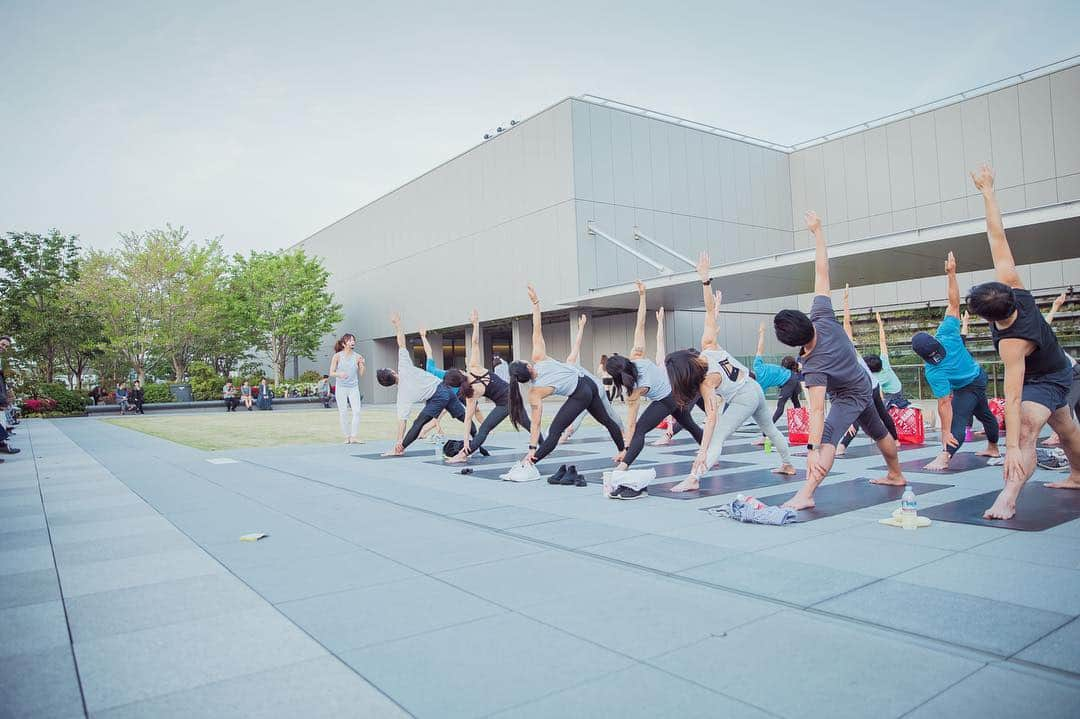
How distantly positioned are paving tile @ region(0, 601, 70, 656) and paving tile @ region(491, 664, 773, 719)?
87.9 inches

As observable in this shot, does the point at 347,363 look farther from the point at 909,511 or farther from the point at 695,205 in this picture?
the point at 695,205

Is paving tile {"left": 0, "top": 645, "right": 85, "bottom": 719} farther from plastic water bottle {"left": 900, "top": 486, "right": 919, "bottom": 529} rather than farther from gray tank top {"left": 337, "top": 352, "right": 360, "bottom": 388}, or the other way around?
gray tank top {"left": 337, "top": 352, "right": 360, "bottom": 388}

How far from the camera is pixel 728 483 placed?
23.2 feet

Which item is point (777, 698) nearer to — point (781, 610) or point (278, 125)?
point (781, 610)

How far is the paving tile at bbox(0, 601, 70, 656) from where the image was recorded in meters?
3.04

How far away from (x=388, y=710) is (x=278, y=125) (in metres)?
28.3

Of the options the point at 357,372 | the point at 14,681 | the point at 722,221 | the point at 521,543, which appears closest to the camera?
the point at 14,681

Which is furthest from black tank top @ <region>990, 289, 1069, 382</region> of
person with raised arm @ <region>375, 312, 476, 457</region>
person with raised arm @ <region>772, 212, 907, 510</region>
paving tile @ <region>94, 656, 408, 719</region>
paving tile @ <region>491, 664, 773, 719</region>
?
person with raised arm @ <region>375, 312, 476, 457</region>

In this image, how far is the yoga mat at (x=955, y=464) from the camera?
24.2 feet

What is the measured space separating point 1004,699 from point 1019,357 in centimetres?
320

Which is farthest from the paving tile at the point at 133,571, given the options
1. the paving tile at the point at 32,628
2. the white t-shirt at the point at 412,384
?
the white t-shirt at the point at 412,384

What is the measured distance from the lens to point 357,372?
12945 mm


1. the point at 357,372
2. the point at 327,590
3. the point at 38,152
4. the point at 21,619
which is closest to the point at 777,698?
the point at 327,590

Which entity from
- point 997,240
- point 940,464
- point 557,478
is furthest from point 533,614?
point 940,464
